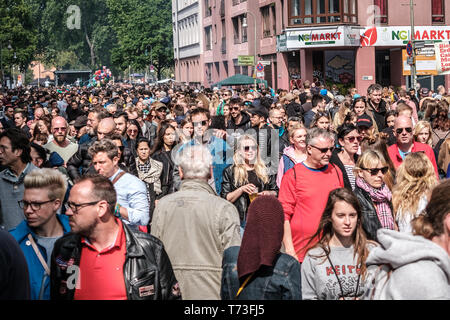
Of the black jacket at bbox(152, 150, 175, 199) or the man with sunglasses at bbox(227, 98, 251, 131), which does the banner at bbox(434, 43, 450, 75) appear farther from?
the black jacket at bbox(152, 150, 175, 199)

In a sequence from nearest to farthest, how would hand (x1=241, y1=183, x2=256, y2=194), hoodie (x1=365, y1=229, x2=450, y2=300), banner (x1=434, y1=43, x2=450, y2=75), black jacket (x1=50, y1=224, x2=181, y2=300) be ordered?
1. hoodie (x1=365, y1=229, x2=450, y2=300)
2. black jacket (x1=50, y1=224, x2=181, y2=300)
3. hand (x1=241, y1=183, x2=256, y2=194)
4. banner (x1=434, y1=43, x2=450, y2=75)

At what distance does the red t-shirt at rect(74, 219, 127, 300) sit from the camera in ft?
13.9

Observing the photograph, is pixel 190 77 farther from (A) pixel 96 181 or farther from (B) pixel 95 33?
(A) pixel 96 181

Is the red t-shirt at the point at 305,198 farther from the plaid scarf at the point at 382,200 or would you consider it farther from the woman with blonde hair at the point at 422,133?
the woman with blonde hair at the point at 422,133

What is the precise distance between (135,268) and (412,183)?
9.51 ft

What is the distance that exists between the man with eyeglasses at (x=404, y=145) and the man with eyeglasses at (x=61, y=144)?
4.88m

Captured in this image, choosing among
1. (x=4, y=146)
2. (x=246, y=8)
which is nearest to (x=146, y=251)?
(x=4, y=146)

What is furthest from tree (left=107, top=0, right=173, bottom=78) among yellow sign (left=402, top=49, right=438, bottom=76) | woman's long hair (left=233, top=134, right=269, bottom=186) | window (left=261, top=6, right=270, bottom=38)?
woman's long hair (left=233, top=134, right=269, bottom=186)

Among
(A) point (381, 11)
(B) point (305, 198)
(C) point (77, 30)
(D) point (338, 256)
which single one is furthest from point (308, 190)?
(C) point (77, 30)

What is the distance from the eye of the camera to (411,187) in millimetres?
6059

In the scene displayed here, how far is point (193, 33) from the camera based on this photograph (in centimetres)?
7275

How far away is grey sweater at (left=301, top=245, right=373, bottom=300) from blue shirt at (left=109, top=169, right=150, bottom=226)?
176 centimetres

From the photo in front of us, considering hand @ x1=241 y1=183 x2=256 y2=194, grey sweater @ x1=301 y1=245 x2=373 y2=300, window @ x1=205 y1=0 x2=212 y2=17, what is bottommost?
grey sweater @ x1=301 y1=245 x2=373 y2=300
